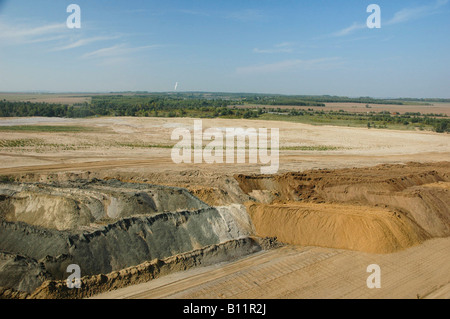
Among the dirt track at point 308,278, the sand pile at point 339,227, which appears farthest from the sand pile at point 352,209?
the dirt track at point 308,278

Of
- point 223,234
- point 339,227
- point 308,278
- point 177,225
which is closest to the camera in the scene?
point 308,278

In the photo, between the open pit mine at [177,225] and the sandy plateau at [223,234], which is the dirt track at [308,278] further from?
the open pit mine at [177,225]

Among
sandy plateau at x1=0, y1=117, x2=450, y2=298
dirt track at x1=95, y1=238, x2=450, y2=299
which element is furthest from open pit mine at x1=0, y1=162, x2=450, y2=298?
dirt track at x1=95, y1=238, x2=450, y2=299

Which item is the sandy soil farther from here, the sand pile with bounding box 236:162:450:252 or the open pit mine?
the open pit mine

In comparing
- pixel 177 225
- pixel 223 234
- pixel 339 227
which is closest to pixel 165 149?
pixel 223 234

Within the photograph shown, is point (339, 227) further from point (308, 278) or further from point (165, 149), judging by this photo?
point (165, 149)
